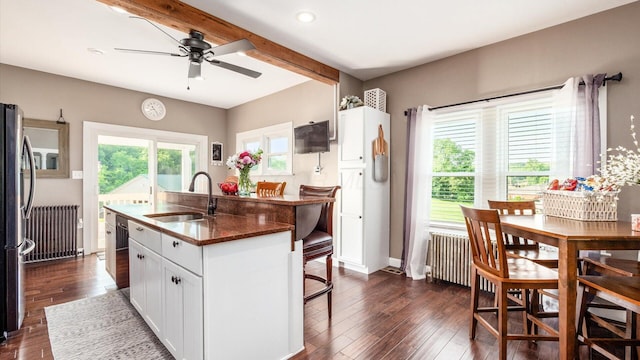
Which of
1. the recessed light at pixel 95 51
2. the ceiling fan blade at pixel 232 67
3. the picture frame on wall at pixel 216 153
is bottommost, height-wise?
the picture frame on wall at pixel 216 153

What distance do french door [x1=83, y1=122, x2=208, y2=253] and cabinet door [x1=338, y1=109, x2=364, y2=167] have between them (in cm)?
331

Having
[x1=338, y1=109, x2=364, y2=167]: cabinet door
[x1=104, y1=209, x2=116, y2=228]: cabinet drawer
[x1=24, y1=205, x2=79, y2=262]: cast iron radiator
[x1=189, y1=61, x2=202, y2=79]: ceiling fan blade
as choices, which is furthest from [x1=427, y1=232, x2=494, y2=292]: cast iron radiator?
[x1=24, y1=205, x2=79, y2=262]: cast iron radiator

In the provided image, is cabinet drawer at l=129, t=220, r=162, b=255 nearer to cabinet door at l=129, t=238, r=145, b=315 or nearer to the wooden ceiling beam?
cabinet door at l=129, t=238, r=145, b=315

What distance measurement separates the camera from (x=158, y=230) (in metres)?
1.82

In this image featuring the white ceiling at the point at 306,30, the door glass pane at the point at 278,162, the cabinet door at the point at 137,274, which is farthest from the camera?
the door glass pane at the point at 278,162

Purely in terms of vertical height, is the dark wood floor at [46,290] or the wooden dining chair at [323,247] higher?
the wooden dining chair at [323,247]

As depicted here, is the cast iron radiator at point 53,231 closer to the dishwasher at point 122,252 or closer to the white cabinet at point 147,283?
the dishwasher at point 122,252

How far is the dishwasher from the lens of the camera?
2.58 metres

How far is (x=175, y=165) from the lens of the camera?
5523 millimetres

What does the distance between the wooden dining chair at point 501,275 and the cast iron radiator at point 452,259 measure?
0.91 metres

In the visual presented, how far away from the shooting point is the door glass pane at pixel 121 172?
4637 millimetres

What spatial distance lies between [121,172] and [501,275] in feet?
17.9

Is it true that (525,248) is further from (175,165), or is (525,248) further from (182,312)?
(175,165)

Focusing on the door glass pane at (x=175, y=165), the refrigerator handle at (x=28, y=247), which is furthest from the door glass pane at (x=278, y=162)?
the refrigerator handle at (x=28, y=247)
